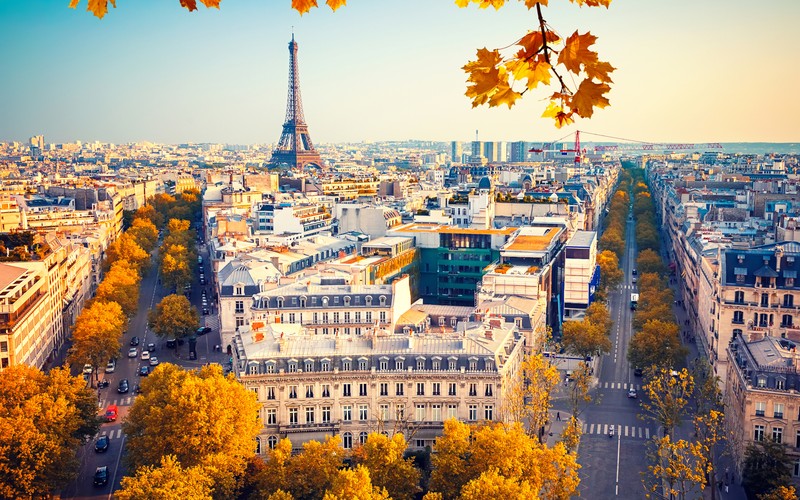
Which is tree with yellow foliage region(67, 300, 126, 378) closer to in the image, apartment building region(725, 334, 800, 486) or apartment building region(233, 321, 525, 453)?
apartment building region(233, 321, 525, 453)

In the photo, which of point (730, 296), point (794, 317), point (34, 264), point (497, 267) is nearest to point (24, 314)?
point (34, 264)

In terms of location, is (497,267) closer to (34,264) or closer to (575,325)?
(575,325)

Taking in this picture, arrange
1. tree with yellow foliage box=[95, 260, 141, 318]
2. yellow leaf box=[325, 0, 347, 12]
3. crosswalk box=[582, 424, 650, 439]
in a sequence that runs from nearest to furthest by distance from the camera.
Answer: yellow leaf box=[325, 0, 347, 12] → crosswalk box=[582, 424, 650, 439] → tree with yellow foliage box=[95, 260, 141, 318]

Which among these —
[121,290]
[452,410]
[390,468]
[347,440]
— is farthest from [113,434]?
[121,290]

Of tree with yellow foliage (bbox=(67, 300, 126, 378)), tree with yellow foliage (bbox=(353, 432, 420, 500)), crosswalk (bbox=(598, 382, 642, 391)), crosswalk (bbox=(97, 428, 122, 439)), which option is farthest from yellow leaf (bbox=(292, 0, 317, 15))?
tree with yellow foliage (bbox=(67, 300, 126, 378))

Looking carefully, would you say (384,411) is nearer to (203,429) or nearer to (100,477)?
(203,429)
